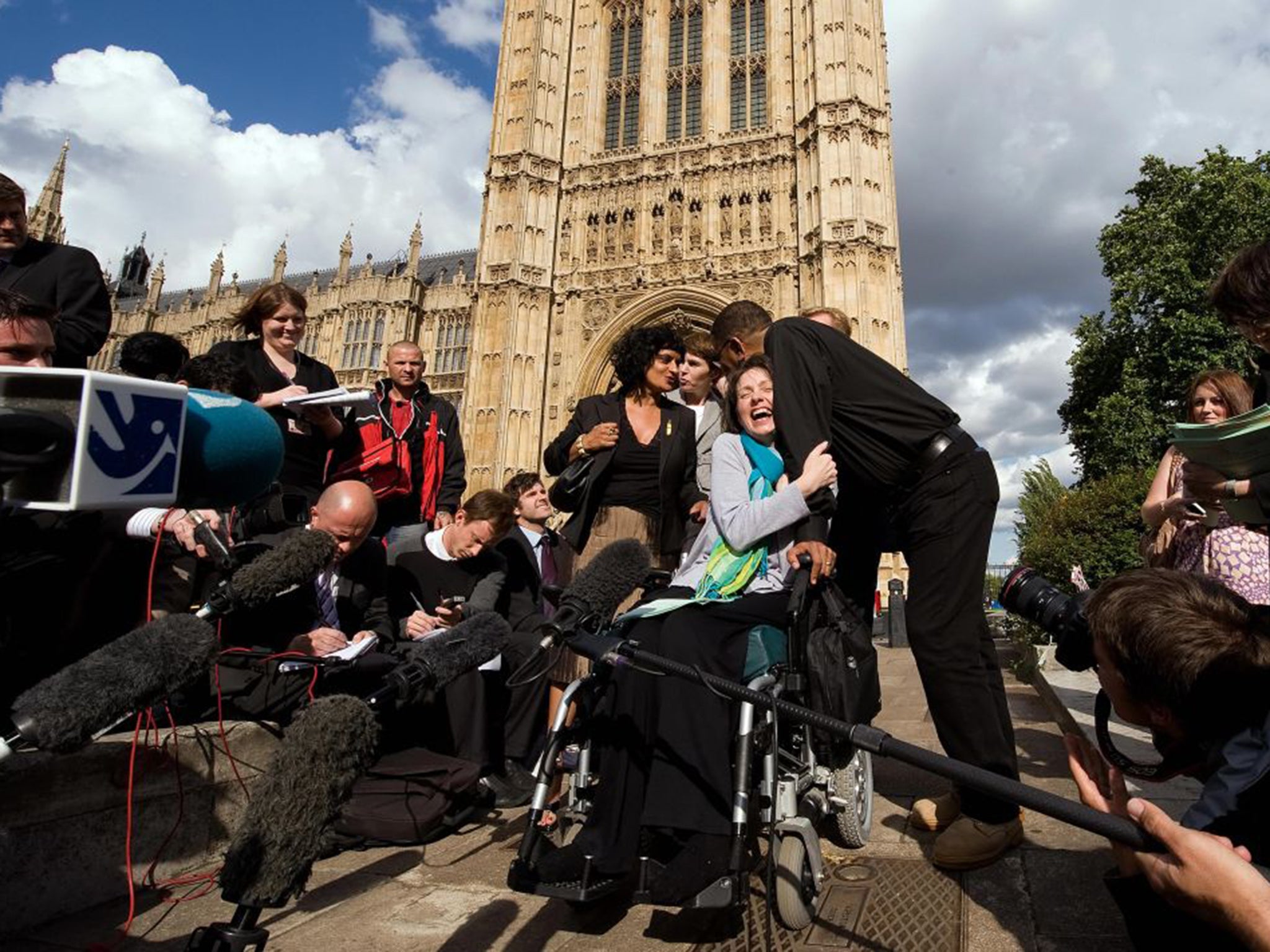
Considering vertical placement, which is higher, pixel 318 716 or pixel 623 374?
pixel 623 374

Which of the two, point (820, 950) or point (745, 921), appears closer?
point (820, 950)

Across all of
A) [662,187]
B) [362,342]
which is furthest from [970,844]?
[362,342]

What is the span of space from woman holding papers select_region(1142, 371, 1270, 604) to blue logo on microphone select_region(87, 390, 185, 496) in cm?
321

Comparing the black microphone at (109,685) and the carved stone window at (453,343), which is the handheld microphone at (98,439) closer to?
the black microphone at (109,685)

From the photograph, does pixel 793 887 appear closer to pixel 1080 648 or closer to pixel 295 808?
pixel 1080 648

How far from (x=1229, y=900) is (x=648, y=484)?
2.82 metres

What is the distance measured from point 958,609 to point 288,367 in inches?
143

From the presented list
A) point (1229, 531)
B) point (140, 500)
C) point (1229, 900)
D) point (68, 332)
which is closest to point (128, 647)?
point (140, 500)

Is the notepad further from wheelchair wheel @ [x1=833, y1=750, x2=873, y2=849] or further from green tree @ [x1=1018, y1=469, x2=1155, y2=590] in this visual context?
green tree @ [x1=1018, y1=469, x2=1155, y2=590]

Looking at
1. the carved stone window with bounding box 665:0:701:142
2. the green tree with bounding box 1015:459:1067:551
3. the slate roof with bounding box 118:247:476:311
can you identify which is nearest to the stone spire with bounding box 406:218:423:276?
the slate roof with bounding box 118:247:476:311

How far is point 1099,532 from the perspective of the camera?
369 inches

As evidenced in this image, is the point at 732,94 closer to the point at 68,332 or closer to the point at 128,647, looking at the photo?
the point at 68,332

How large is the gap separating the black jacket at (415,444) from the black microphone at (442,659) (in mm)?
2757

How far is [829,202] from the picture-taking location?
68.1 ft
